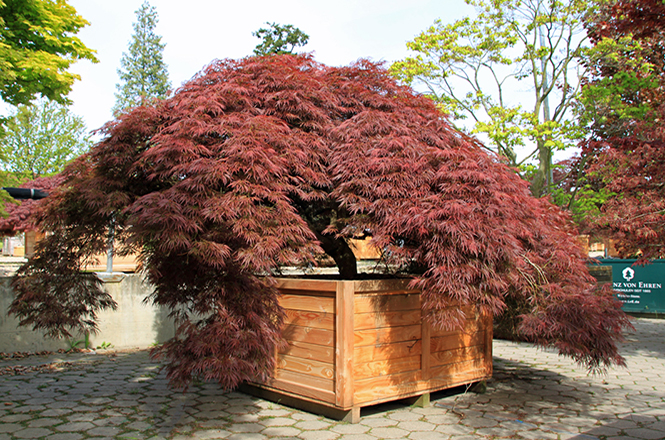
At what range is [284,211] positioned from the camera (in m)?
4.07

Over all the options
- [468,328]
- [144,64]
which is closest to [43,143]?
[144,64]

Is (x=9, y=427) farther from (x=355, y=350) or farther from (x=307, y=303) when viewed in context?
(x=355, y=350)

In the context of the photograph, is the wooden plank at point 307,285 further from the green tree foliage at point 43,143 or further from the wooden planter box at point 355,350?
the green tree foliage at point 43,143

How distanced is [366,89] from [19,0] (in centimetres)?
495

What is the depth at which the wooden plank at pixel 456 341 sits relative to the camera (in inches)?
201

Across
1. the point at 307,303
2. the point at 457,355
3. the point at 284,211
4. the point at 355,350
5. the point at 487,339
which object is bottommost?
the point at 457,355

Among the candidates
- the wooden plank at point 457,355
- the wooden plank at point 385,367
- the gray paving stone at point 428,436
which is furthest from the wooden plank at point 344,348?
the wooden plank at point 457,355

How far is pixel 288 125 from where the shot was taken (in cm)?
488

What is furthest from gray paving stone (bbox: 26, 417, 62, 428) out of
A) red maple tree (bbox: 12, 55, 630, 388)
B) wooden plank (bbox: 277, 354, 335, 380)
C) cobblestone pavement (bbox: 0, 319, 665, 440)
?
wooden plank (bbox: 277, 354, 335, 380)

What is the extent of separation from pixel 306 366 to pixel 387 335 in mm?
827

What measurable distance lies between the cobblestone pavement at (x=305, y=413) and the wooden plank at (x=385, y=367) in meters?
0.42

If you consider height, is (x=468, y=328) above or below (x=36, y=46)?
below

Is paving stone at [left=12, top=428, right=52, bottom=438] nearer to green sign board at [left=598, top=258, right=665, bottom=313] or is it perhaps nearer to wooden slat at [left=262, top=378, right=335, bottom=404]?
wooden slat at [left=262, top=378, right=335, bottom=404]

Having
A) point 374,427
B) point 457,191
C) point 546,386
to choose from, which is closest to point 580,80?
point 546,386
